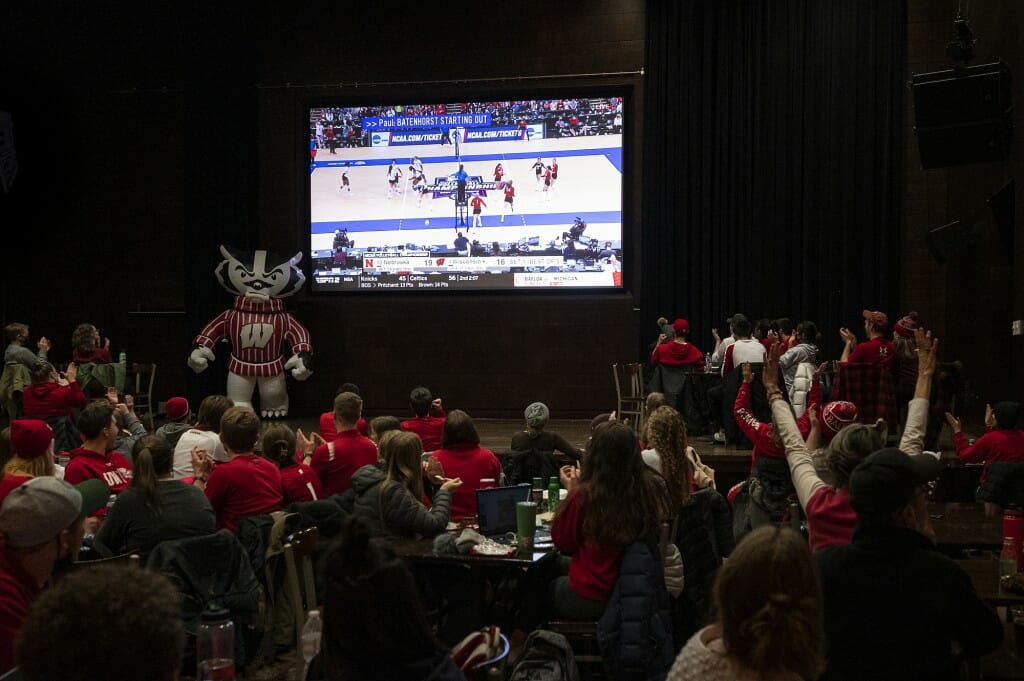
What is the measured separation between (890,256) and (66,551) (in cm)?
958

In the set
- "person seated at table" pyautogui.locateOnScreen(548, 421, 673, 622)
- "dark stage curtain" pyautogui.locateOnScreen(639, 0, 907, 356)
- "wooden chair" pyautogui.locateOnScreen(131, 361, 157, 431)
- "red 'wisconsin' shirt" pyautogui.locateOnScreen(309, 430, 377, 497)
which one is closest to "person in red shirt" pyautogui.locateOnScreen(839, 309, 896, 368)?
"dark stage curtain" pyautogui.locateOnScreen(639, 0, 907, 356)

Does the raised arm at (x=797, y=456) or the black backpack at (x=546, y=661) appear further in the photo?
the raised arm at (x=797, y=456)

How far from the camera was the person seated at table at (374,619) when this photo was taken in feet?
6.20

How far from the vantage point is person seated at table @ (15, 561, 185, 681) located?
4.20 ft

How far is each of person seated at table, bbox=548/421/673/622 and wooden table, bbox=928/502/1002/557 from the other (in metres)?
1.20

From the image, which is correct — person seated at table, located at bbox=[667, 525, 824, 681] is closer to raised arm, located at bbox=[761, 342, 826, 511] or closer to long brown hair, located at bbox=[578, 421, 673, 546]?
raised arm, located at bbox=[761, 342, 826, 511]

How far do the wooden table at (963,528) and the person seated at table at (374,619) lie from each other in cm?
261

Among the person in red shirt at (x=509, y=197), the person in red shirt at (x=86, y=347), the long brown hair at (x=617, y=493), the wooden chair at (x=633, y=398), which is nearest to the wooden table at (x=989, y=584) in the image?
the long brown hair at (x=617, y=493)

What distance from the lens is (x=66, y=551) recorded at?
7.77ft

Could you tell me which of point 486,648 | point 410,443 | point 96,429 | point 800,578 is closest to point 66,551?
point 486,648

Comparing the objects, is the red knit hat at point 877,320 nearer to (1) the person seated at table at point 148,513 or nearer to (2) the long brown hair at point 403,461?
(2) the long brown hair at point 403,461

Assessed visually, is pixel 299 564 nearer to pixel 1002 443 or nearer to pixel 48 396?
pixel 1002 443

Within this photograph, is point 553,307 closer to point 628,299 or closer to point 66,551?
point 628,299

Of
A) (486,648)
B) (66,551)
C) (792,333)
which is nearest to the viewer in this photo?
(66,551)
